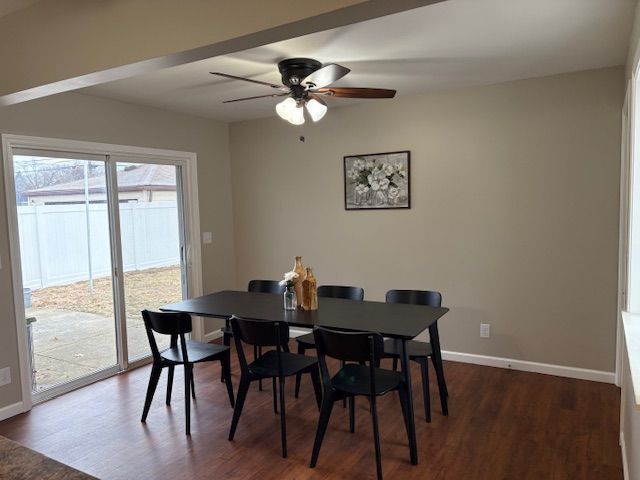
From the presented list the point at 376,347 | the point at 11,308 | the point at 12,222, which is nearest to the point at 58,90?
the point at 12,222

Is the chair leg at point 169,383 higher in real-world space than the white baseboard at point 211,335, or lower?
higher

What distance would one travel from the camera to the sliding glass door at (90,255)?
144 inches

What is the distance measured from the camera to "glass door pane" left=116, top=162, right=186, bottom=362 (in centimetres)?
436

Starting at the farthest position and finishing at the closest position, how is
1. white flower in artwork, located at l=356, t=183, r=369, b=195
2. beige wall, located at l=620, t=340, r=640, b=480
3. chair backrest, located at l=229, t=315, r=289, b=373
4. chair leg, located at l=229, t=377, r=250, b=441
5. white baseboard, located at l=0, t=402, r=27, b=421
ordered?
white flower in artwork, located at l=356, t=183, r=369, b=195 < white baseboard, located at l=0, t=402, r=27, b=421 < chair leg, located at l=229, t=377, r=250, b=441 < chair backrest, located at l=229, t=315, r=289, b=373 < beige wall, located at l=620, t=340, r=640, b=480

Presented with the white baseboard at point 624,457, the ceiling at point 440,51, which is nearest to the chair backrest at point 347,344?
the white baseboard at point 624,457

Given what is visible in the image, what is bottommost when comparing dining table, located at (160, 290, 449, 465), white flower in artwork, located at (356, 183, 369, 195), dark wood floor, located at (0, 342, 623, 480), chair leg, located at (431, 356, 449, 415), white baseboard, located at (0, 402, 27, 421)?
dark wood floor, located at (0, 342, 623, 480)

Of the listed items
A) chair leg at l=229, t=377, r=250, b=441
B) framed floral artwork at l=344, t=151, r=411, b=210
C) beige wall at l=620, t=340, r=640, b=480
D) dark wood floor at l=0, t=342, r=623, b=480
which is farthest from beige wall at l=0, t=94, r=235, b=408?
beige wall at l=620, t=340, r=640, b=480

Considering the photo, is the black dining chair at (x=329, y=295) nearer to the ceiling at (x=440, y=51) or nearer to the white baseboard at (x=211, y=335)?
the ceiling at (x=440, y=51)

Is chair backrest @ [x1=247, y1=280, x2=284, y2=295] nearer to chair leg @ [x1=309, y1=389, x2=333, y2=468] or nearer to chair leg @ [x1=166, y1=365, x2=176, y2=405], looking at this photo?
chair leg @ [x1=166, y1=365, x2=176, y2=405]

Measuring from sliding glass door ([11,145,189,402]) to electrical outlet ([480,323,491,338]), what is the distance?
3.03 metres

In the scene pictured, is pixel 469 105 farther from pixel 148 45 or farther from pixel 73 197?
pixel 73 197

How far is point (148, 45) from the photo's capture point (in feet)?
6.40

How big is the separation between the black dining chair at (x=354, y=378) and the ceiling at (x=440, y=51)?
5.47ft

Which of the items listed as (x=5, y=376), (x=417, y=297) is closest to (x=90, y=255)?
(x=5, y=376)
